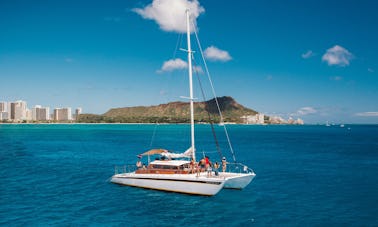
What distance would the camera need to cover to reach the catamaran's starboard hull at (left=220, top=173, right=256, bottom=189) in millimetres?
31094

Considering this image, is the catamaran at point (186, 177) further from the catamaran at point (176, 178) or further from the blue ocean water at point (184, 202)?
the blue ocean water at point (184, 202)

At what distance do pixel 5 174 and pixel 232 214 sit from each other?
31.7 meters

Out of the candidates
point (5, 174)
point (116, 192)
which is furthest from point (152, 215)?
point (5, 174)

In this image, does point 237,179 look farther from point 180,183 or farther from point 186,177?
point 180,183

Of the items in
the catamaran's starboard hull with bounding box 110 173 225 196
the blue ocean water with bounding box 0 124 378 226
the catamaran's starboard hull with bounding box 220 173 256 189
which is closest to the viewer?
the blue ocean water with bounding box 0 124 378 226

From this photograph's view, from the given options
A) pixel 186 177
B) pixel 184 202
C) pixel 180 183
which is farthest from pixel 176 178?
pixel 184 202

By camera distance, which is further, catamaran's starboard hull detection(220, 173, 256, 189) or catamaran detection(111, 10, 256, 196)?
catamaran's starboard hull detection(220, 173, 256, 189)

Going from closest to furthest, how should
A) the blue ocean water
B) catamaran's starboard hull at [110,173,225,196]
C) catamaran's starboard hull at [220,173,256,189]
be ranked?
the blue ocean water, catamaran's starboard hull at [110,173,225,196], catamaran's starboard hull at [220,173,256,189]

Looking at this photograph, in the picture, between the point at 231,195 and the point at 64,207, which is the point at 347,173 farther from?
the point at 64,207

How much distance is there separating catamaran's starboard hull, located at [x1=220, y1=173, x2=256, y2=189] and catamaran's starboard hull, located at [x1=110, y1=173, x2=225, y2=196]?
1469 mm

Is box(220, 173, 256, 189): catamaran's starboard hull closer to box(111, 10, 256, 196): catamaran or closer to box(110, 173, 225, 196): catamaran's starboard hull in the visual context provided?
box(111, 10, 256, 196): catamaran

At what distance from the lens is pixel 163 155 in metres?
34.3

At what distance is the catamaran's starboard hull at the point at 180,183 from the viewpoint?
98.5 feet

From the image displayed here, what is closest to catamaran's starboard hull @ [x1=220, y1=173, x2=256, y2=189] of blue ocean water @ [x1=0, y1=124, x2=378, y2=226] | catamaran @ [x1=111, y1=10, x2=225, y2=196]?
blue ocean water @ [x1=0, y1=124, x2=378, y2=226]
